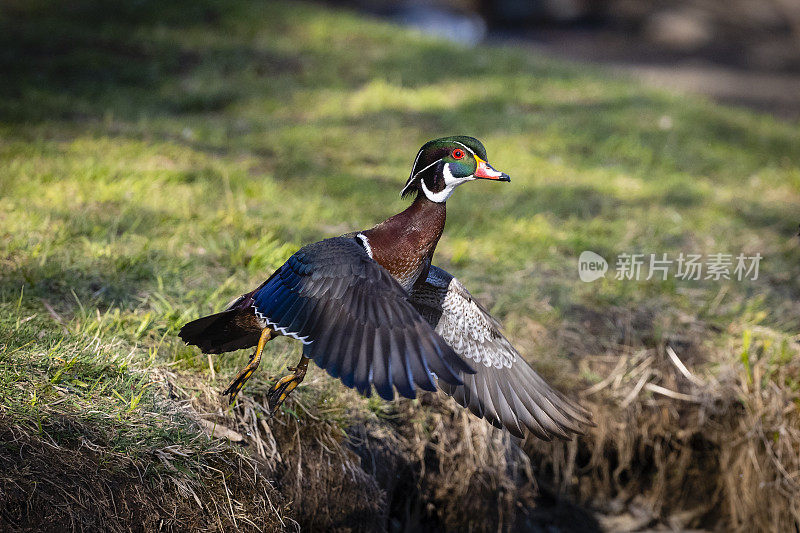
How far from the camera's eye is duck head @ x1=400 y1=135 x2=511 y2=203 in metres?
2.63

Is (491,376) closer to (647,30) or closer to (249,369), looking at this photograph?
(249,369)

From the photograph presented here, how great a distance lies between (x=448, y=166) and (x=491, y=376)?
81 centimetres

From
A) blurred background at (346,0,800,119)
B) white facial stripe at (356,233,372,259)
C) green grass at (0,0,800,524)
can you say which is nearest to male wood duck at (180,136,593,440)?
white facial stripe at (356,233,372,259)

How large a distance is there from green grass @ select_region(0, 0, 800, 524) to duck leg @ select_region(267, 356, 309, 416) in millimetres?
313

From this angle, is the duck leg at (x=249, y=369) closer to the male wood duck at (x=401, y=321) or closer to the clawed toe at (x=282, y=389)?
the male wood duck at (x=401, y=321)

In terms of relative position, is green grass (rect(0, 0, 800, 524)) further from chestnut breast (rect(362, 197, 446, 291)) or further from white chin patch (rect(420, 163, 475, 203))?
white chin patch (rect(420, 163, 475, 203))

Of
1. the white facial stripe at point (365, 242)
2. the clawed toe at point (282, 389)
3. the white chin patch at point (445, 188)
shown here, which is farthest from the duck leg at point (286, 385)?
the white chin patch at point (445, 188)

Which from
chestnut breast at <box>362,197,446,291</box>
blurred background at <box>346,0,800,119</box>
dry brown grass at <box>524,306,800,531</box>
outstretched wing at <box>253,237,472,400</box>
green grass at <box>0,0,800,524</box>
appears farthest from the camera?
blurred background at <box>346,0,800,119</box>

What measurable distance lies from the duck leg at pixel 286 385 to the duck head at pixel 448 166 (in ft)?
2.46

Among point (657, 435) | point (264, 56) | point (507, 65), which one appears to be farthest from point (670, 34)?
point (657, 435)

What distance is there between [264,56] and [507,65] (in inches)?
94.4

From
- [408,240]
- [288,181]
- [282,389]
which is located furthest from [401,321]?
[288,181]

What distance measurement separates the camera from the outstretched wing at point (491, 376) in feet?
9.04

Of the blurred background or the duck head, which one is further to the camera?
the blurred background
